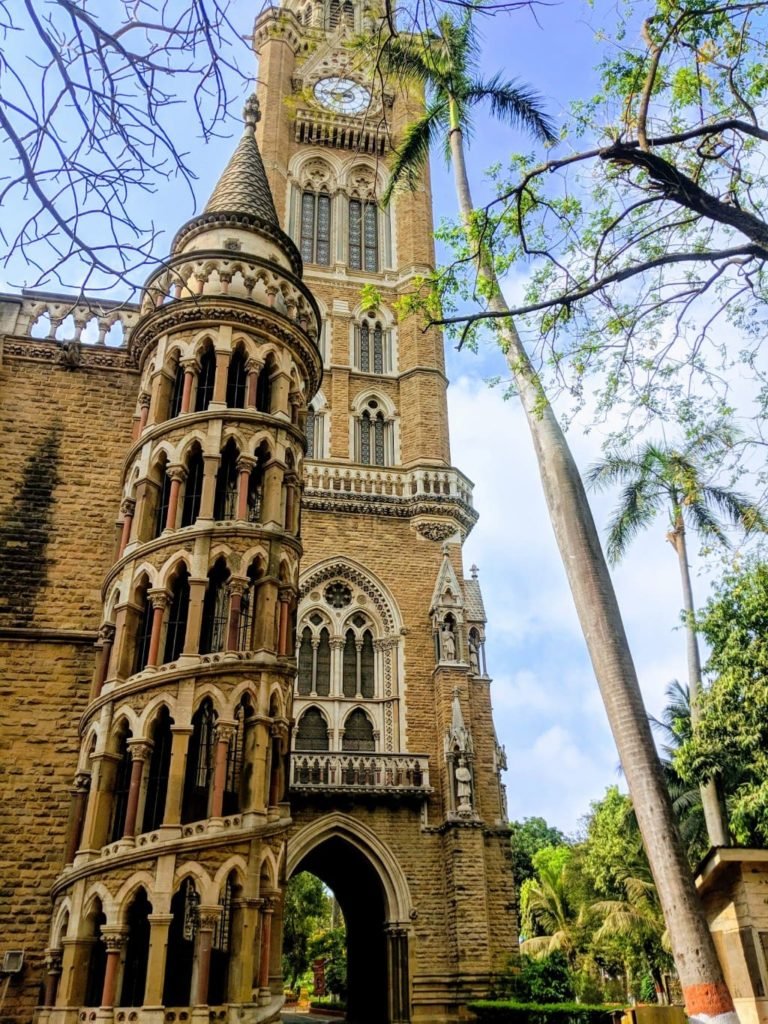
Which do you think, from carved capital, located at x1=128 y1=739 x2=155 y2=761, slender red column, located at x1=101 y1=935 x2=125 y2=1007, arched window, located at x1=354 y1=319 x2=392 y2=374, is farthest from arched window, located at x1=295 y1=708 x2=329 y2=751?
arched window, located at x1=354 y1=319 x2=392 y2=374

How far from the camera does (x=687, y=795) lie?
22594mm

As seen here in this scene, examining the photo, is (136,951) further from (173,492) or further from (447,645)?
(447,645)

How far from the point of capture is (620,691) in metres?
7.44

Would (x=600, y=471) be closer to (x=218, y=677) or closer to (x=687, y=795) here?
(x=687, y=795)

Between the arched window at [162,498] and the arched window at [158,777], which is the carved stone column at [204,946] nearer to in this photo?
the arched window at [158,777]

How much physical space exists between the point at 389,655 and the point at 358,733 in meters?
1.99

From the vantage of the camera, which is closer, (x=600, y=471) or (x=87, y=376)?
(x=87, y=376)

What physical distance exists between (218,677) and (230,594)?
1.15 meters

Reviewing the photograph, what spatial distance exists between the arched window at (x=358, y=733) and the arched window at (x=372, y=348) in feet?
34.5

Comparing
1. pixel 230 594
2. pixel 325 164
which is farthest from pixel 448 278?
pixel 325 164

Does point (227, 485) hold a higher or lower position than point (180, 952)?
higher

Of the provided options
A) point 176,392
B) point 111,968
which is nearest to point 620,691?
point 111,968

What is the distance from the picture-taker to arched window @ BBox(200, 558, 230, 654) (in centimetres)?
1123

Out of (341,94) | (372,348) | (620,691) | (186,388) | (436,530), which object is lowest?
(620,691)
